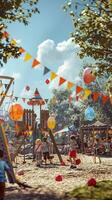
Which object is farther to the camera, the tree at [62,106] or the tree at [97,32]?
the tree at [62,106]

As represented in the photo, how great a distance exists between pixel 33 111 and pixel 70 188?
15596 millimetres

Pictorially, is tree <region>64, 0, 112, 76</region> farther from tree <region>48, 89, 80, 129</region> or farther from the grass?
tree <region>48, 89, 80, 129</region>

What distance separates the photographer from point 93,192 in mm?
13797

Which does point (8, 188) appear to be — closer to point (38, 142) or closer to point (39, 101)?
point (38, 142)

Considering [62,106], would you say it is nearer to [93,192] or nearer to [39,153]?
[39,153]

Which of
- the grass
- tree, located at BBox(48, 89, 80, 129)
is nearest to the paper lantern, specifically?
the grass

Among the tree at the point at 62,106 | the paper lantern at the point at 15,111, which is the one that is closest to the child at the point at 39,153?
the paper lantern at the point at 15,111

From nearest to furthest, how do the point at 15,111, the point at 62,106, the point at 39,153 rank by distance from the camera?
the point at 15,111 → the point at 39,153 → the point at 62,106

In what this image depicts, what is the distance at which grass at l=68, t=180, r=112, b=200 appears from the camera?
13.0 m

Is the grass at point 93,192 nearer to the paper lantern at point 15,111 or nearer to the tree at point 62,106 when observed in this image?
the paper lantern at point 15,111

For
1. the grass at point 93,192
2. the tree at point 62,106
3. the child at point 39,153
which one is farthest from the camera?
the tree at point 62,106

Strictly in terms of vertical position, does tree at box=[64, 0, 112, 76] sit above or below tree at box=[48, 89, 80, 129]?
below

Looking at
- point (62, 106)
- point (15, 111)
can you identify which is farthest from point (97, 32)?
point (62, 106)

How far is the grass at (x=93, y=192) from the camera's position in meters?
13.0
